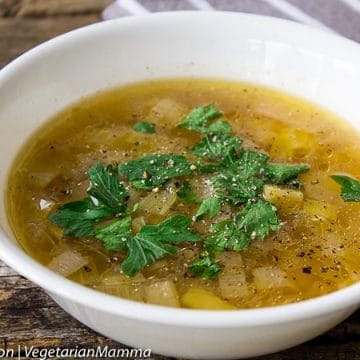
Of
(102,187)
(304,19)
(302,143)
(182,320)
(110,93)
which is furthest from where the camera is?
(304,19)

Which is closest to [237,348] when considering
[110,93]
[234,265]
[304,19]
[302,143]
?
[234,265]

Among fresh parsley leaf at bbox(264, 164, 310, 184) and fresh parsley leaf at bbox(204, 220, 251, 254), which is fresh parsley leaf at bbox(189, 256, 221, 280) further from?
fresh parsley leaf at bbox(264, 164, 310, 184)

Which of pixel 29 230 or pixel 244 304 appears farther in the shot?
pixel 29 230

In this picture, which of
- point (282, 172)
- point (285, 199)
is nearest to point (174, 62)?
point (282, 172)

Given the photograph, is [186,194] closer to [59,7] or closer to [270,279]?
[270,279]

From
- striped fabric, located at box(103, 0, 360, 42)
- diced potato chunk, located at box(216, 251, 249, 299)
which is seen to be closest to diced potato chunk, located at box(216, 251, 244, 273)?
diced potato chunk, located at box(216, 251, 249, 299)

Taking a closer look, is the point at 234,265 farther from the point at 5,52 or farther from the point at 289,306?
the point at 5,52

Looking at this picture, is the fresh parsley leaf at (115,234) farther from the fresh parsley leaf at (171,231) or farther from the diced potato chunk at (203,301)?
the diced potato chunk at (203,301)
